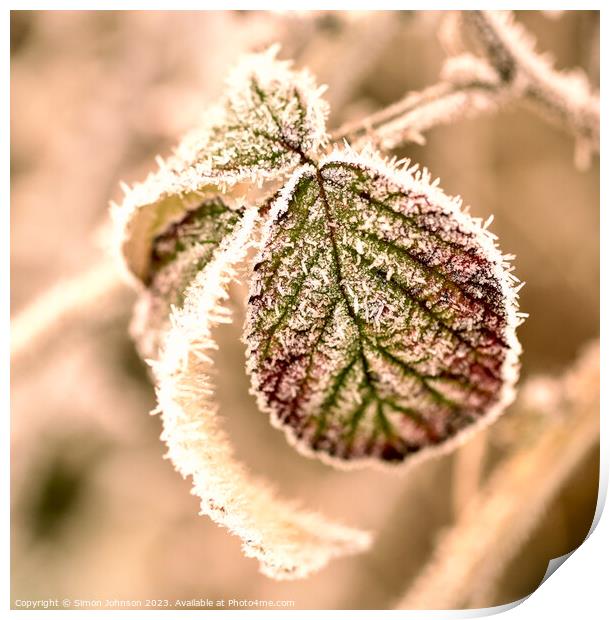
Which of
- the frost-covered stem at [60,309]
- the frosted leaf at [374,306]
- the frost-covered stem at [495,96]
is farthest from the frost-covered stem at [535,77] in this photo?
the frost-covered stem at [60,309]

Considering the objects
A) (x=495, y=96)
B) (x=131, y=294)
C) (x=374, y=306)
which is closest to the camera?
(x=374, y=306)

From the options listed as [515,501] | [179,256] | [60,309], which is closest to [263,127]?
[179,256]

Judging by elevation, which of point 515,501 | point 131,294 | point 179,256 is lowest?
point 515,501

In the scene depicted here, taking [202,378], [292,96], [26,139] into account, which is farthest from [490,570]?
[26,139]

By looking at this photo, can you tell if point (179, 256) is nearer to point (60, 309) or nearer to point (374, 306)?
point (374, 306)

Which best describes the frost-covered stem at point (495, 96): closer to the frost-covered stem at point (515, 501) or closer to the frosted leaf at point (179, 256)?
the frosted leaf at point (179, 256)

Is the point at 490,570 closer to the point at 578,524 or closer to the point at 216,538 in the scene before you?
the point at 578,524
